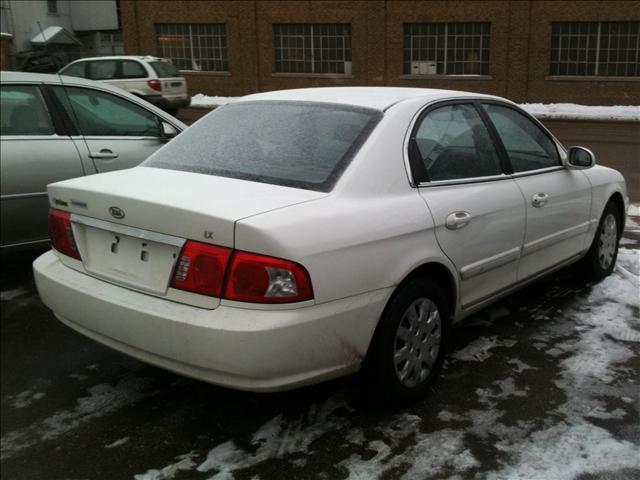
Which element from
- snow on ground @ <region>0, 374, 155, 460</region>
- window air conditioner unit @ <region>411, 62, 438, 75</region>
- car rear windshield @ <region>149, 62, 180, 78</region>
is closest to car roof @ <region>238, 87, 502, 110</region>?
snow on ground @ <region>0, 374, 155, 460</region>

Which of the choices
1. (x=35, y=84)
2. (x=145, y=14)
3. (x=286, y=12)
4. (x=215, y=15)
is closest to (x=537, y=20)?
(x=286, y=12)

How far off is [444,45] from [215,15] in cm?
957

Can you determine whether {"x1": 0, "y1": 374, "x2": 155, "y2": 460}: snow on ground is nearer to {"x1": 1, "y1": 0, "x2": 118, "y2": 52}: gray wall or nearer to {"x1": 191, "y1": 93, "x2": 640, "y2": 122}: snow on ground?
{"x1": 191, "y1": 93, "x2": 640, "y2": 122}: snow on ground

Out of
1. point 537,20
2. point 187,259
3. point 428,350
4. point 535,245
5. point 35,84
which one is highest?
point 537,20

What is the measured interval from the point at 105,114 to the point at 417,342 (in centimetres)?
365

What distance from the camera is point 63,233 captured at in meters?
3.47

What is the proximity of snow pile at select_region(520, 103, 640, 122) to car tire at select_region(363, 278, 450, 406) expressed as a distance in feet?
58.0

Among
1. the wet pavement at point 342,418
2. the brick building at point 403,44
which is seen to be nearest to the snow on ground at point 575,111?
the brick building at point 403,44

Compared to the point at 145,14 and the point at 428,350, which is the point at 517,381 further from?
the point at 145,14

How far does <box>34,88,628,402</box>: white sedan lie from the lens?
274 centimetres

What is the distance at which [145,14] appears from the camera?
29359 mm

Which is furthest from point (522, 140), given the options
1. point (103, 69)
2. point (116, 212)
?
point (103, 69)

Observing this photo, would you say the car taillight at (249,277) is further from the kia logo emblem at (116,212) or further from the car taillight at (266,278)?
the kia logo emblem at (116,212)

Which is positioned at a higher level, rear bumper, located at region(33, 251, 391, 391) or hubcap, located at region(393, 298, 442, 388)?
rear bumper, located at region(33, 251, 391, 391)
